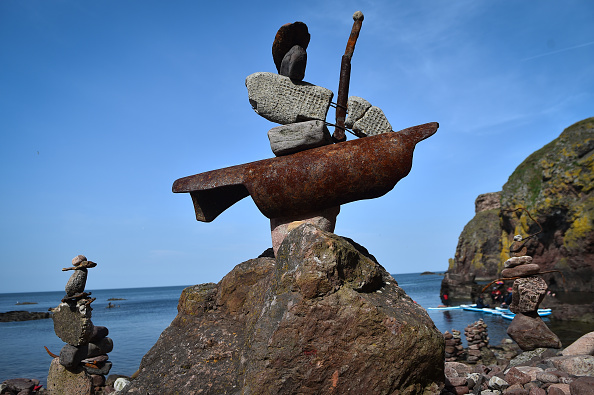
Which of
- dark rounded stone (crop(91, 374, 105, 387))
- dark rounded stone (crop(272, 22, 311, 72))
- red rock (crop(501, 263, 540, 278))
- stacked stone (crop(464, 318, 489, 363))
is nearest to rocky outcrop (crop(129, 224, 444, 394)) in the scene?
dark rounded stone (crop(272, 22, 311, 72))

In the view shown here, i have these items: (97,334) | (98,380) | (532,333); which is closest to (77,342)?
(97,334)

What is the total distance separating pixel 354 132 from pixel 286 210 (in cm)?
128

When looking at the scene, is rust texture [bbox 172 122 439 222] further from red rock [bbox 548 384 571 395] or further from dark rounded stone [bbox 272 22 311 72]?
red rock [bbox 548 384 571 395]

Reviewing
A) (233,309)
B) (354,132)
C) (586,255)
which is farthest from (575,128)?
(233,309)

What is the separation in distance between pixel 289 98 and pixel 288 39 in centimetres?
77

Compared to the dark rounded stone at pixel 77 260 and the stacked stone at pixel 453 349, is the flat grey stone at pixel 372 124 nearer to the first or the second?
the dark rounded stone at pixel 77 260

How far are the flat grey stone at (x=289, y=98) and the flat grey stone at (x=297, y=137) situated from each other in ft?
0.56

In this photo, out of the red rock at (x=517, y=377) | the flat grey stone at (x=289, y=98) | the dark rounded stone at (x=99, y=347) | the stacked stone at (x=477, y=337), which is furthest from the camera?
the stacked stone at (x=477, y=337)

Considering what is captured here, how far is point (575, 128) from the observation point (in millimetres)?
26672

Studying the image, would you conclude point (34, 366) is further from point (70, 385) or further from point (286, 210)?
point (286, 210)

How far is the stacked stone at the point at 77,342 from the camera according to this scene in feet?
26.3

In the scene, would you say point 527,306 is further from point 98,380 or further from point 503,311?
point 503,311

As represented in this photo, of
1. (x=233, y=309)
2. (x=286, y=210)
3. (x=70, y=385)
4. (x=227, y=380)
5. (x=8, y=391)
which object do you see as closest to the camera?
(x=227, y=380)

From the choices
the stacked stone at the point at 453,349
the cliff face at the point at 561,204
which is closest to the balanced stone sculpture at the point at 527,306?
the stacked stone at the point at 453,349
